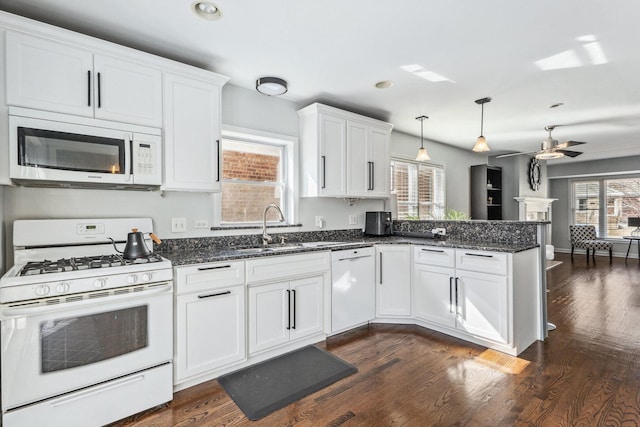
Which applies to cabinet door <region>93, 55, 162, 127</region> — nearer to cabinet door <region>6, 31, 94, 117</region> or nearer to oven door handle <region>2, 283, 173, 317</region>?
cabinet door <region>6, 31, 94, 117</region>

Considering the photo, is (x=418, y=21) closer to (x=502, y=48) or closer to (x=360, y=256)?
(x=502, y=48)

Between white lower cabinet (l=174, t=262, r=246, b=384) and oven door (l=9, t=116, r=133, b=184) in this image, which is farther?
white lower cabinet (l=174, t=262, r=246, b=384)

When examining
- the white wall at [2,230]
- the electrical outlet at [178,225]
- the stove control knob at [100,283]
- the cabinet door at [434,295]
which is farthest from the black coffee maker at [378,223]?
the white wall at [2,230]

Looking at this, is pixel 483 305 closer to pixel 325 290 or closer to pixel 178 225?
pixel 325 290

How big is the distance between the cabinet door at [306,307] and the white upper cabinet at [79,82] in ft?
5.74

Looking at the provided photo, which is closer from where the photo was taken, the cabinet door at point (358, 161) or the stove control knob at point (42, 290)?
the stove control knob at point (42, 290)

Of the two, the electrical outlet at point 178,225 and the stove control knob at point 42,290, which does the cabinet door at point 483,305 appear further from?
the stove control knob at point 42,290

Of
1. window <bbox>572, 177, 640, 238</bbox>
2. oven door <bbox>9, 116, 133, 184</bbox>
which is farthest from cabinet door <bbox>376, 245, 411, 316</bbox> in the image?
window <bbox>572, 177, 640, 238</bbox>

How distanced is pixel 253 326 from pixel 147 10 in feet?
7.54

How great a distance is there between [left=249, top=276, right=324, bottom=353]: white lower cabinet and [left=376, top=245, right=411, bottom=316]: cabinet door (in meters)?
0.79

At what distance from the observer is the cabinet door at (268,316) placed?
99.0 inches

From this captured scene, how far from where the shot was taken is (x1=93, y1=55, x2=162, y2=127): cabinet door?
2146mm

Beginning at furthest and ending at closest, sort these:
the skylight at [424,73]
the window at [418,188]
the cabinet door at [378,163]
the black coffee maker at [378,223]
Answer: the window at [418,188], the black coffee maker at [378,223], the cabinet door at [378,163], the skylight at [424,73]

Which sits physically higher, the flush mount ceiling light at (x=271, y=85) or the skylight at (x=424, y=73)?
the skylight at (x=424, y=73)
